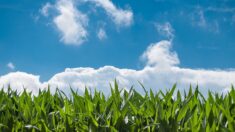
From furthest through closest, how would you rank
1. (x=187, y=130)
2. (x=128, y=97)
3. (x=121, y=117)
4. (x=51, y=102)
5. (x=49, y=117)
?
1. (x=51, y=102)
2. (x=49, y=117)
3. (x=128, y=97)
4. (x=121, y=117)
5. (x=187, y=130)

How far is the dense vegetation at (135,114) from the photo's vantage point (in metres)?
3.86

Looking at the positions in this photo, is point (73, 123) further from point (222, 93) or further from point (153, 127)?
point (222, 93)

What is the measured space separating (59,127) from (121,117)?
726 mm

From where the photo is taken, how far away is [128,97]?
443 cm

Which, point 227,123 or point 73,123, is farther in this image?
point 73,123

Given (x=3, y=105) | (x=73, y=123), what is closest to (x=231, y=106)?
(x=73, y=123)

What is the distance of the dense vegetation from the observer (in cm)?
386

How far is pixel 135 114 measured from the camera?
13.6 ft

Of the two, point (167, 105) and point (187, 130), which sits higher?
point (167, 105)

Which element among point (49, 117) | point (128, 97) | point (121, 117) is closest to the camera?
point (121, 117)

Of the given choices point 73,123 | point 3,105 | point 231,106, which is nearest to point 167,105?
point 231,106

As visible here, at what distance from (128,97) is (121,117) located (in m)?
0.35

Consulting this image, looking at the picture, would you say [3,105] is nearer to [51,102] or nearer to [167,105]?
[51,102]

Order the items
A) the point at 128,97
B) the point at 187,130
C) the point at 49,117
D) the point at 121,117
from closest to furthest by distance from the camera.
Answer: the point at 187,130, the point at 121,117, the point at 128,97, the point at 49,117
